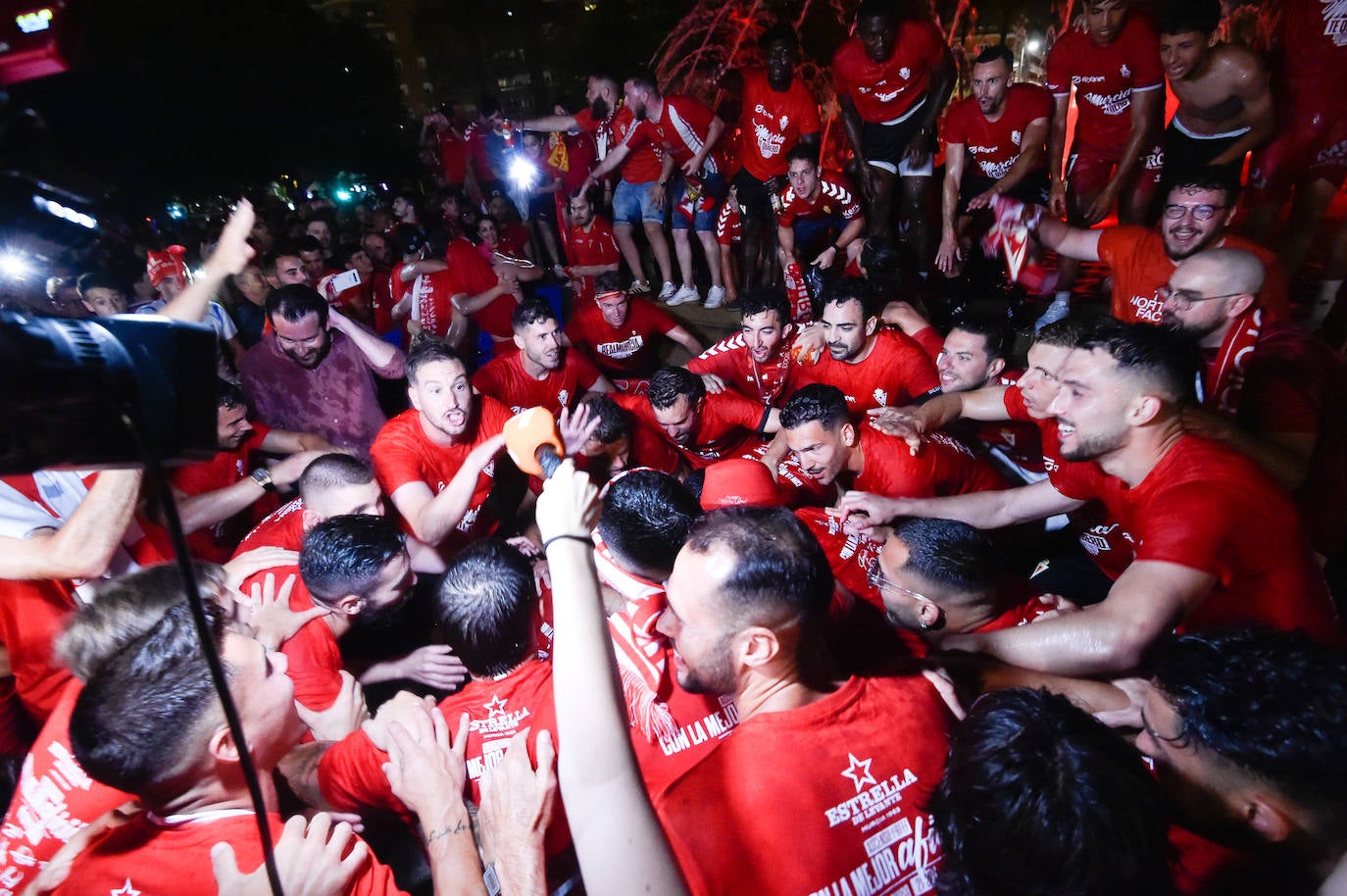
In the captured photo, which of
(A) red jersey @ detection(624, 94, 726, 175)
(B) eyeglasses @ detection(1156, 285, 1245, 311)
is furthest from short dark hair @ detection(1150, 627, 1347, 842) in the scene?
(A) red jersey @ detection(624, 94, 726, 175)

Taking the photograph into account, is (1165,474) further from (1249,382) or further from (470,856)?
(470,856)

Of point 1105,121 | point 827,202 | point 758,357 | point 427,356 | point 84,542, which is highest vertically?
point 1105,121

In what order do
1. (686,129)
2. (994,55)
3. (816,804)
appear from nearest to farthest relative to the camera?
(816,804) → (994,55) → (686,129)

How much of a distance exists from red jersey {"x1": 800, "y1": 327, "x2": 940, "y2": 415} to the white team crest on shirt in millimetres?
3145

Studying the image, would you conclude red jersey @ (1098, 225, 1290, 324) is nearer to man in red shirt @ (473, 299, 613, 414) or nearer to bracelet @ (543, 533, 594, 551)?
man in red shirt @ (473, 299, 613, 414)

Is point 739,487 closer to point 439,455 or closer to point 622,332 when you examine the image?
point 439,455

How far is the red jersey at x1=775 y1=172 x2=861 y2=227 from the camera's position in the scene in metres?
6.07

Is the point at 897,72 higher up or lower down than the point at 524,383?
higher up

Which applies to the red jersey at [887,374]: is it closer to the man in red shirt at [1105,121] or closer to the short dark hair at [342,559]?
the man in red shirt at [1105,121]

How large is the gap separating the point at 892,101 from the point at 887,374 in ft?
9.30

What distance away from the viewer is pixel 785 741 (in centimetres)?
164

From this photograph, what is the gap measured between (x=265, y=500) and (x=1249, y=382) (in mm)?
5238

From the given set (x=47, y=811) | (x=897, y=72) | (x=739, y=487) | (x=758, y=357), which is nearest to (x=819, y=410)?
(x=739, y=487)

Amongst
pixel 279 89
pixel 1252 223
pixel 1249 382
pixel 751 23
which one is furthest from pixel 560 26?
pixel 1249 382
